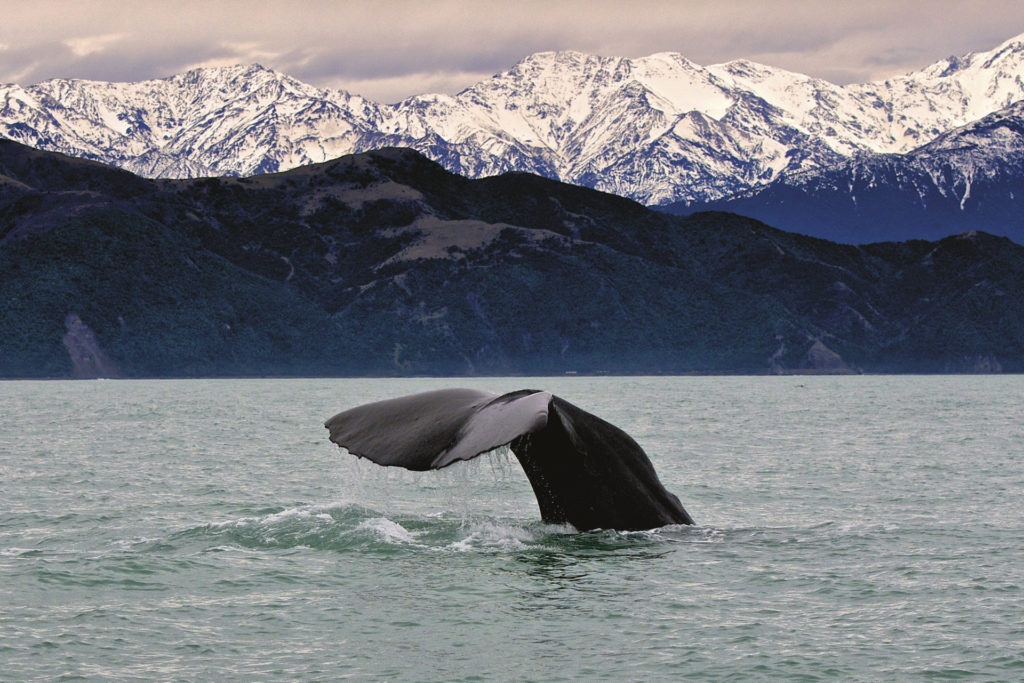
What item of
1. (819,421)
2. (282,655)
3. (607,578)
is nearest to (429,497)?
(607,578)

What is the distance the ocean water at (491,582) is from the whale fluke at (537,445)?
61 cm

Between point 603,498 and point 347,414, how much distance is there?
3702 millimetres

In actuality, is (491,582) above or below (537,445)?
below

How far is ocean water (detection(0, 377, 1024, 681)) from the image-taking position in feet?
43.9

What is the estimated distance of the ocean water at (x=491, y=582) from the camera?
13.4m

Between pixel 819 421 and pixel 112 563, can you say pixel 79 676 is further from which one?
pixel 819 421

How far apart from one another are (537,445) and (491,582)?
308 cm

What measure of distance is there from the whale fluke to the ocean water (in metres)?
0.61

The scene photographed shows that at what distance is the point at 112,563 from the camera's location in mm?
19016

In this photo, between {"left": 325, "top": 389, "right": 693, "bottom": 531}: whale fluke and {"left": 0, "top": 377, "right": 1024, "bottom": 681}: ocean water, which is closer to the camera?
{"left": 325, "top": 389, "right": 693, "bottom": 531}: whale fluke

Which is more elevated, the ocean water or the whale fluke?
the whale fluke

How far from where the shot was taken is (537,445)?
1443 centimetres

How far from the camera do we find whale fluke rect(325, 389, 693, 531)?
11906 mm

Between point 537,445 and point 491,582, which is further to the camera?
point 491,582
